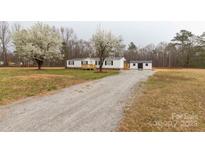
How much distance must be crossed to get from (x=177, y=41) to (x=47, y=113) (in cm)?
5826

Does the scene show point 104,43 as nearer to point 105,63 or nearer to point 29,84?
point 105,63

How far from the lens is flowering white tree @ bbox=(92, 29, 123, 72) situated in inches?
1120

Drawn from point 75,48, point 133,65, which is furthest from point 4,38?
point 133,65

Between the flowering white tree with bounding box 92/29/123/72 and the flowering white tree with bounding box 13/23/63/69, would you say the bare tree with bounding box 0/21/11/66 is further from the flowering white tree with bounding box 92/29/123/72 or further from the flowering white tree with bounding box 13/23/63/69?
the flowering white tree with bounding box 92/29/123/72

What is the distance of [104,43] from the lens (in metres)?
28.3

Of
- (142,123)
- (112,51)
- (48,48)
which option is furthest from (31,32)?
(142,123)

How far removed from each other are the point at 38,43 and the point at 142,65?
75.5ft

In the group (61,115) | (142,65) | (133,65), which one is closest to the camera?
(61,115)

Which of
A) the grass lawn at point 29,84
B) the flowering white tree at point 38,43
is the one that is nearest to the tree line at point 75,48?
the flowering white tree at point 38,43

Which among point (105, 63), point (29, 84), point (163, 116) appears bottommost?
point (163, 116)

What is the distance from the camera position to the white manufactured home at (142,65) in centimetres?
4172

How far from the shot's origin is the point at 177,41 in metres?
57.1

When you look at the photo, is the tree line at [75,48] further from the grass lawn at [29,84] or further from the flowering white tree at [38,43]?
the grass lawn at [29,84]

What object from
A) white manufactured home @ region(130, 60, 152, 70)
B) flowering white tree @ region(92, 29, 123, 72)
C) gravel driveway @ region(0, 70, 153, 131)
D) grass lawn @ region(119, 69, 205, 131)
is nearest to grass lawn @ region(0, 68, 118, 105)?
gravel driveway @ region(0, 70, 153, 131)
